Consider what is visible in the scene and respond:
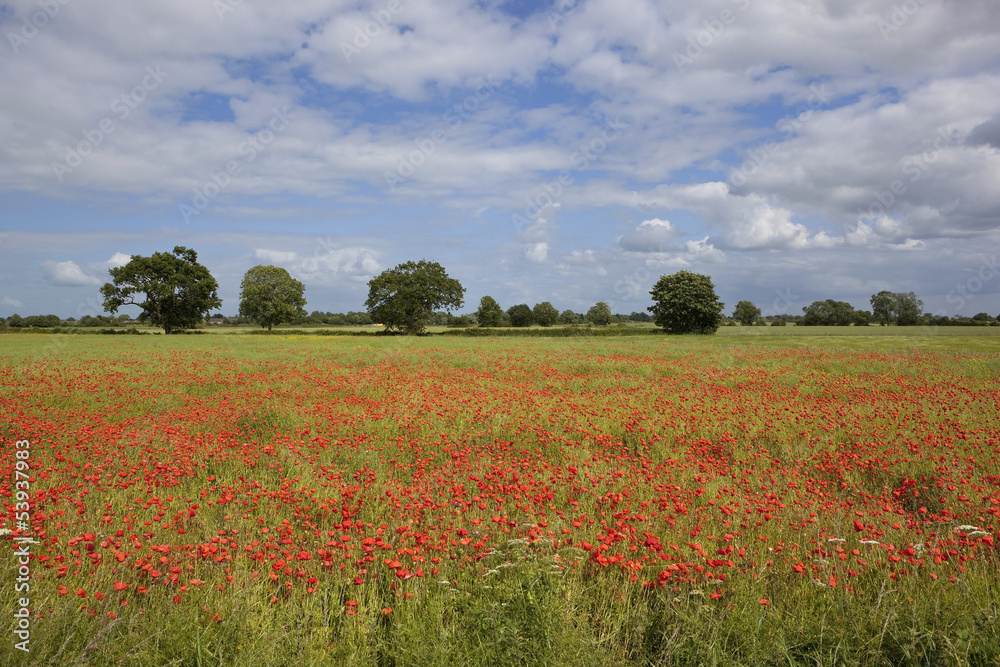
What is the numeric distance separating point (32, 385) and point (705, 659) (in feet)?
65.2

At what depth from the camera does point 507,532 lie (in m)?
5.38

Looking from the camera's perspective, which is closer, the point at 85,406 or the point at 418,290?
the point at 85,406

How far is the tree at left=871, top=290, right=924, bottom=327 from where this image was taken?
11011 centimetres

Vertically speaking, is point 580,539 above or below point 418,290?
below

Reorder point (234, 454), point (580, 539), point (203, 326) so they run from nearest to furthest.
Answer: point (580, 539) < point (234, 454) < point (203, 326)

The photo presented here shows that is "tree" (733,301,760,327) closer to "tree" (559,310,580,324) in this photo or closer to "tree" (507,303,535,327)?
"tree" (559,310,580,324)

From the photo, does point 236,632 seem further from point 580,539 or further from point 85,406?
point 85,406

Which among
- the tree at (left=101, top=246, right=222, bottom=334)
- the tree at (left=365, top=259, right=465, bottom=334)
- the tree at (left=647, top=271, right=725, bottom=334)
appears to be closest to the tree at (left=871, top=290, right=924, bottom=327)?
the tree at (left=647, top=271, right=725, bottom=334)

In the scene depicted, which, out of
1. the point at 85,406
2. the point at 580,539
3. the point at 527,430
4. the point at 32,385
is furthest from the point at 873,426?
the point at 32,385

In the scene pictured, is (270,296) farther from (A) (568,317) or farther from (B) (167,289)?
(A) (568,317)

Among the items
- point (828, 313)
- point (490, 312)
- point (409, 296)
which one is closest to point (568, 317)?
point (490, 312)

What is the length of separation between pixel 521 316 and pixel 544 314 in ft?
24.8

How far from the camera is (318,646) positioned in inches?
147

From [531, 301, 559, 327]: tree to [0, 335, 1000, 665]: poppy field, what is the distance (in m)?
126
